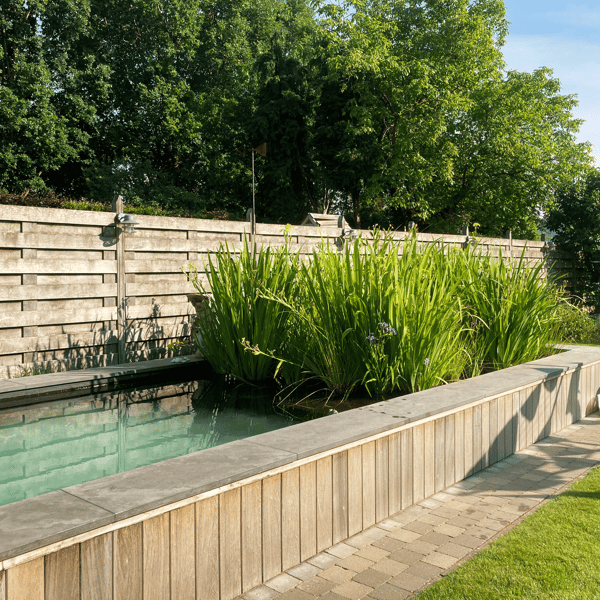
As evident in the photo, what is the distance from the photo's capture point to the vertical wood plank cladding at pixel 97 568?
1.62 metres

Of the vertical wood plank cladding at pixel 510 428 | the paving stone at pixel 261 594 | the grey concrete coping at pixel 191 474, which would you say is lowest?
the paving stone at pixel 261 594

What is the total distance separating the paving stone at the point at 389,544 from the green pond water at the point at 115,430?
0.93 meters

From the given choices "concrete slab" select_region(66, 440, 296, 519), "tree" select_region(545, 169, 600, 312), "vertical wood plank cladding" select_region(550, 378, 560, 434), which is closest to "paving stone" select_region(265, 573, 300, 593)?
"concrete slab" select_region(66, 440, 296, 519)

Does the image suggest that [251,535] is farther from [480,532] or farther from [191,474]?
[480,532]

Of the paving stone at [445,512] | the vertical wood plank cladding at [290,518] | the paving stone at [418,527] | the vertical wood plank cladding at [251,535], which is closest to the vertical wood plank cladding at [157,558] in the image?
the vertical wood plank cladding at [251,535]

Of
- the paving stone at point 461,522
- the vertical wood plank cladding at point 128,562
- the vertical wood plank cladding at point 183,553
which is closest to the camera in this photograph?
the vertical wood plank cladding at point 128,562

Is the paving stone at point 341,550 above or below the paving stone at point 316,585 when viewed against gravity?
below

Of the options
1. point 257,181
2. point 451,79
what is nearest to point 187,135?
point 257,181

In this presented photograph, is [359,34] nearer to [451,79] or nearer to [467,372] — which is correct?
[451,79]

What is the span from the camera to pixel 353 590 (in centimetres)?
217

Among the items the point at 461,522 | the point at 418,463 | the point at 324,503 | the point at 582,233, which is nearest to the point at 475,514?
the point at 461,522

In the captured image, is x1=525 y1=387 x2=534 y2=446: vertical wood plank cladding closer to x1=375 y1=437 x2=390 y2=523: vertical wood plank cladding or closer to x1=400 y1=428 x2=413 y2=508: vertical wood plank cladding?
x1=400 y1=428 x2=413 y2=508: vertical wood plank cladding

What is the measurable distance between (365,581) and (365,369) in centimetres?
160

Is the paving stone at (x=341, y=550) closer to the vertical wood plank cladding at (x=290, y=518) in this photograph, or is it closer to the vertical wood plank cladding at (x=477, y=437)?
the vertical wood plank cladding at (x=290, y=518)
